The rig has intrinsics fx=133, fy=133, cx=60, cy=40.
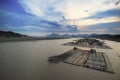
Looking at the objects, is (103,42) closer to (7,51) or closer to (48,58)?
(48,58)

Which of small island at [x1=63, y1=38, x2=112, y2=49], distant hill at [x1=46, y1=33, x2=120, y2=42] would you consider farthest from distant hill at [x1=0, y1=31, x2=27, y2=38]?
small island at [x1=63, y1=38, x2=112, y2=49]

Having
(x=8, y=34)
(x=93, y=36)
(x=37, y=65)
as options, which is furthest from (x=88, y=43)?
(x=8, y=34)

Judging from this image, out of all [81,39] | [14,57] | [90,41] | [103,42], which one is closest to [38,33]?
[14,57]

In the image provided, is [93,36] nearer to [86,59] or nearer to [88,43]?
[88,43]

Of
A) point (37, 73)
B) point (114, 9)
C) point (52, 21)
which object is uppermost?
point (114, 9)

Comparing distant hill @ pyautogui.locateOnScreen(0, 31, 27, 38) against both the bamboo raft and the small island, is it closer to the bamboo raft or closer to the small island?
the bamboo raft

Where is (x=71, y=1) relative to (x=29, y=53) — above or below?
above
